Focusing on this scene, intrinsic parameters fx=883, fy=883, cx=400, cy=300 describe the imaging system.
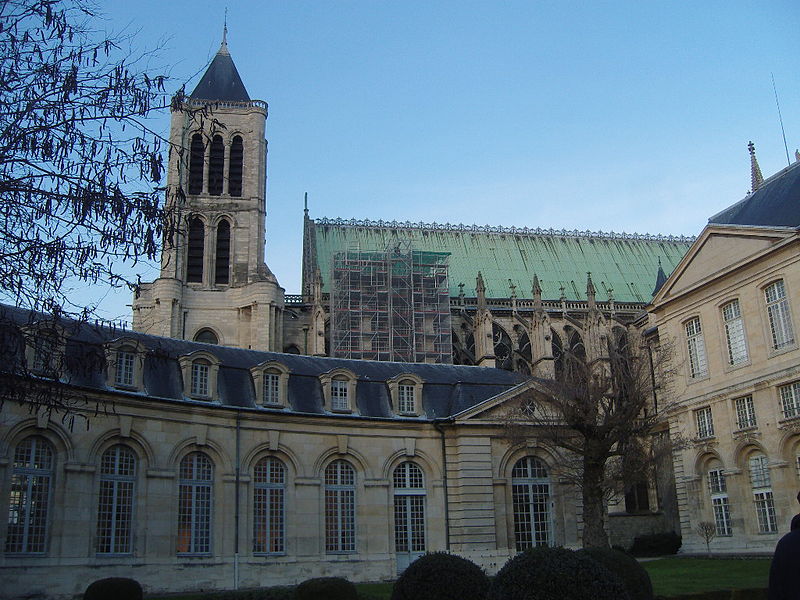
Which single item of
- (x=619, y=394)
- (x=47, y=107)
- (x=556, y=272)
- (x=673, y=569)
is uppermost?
(x=556, y=272)

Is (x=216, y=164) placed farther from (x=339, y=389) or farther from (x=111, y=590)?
(x=111, y=590)

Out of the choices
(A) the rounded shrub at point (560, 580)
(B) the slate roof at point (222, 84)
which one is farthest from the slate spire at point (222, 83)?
(A) the rounded shrub at point (560, 580)

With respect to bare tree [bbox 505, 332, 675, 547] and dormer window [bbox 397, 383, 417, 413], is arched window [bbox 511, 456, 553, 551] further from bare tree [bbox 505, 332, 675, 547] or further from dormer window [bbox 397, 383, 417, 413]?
dormer window [bbox 397, 383, 417, 413]

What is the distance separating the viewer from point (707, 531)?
29297 millimetres

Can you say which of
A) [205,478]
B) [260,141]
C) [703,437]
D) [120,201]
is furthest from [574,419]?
[260,141]

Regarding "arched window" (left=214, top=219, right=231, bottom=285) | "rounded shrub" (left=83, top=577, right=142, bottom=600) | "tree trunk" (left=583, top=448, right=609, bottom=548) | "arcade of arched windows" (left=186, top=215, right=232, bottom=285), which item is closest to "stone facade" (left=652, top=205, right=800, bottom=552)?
"tree trunk" (left=583, top=448, right=609, bottom=548)

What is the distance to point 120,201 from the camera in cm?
1060

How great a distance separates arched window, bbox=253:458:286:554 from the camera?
77.5 ft

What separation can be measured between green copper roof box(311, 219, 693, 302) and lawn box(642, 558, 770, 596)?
2418 cm

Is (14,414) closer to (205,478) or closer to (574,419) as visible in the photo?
(205,478)

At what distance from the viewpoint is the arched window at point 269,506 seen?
23.6 meters

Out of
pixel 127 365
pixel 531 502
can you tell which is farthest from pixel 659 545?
pixel 127 365

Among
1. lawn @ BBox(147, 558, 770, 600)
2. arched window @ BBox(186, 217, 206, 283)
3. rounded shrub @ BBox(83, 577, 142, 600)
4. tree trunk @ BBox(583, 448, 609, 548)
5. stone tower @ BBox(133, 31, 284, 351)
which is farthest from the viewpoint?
arched window @ BBox(186, 217, 206, 283)

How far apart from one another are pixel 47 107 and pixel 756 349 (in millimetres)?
24736
